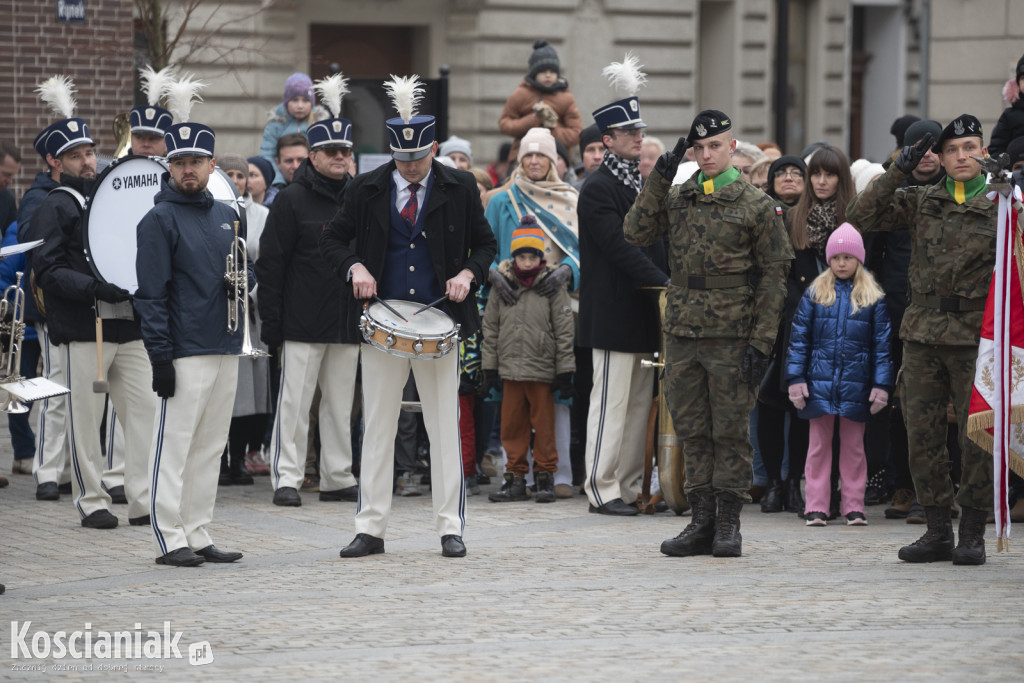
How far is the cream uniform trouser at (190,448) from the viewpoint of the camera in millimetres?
8578

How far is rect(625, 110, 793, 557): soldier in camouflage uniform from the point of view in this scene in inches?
342

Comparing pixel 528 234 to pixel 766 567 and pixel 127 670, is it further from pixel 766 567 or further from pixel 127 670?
pixel 127 670

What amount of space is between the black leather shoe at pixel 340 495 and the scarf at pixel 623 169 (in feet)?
9.22

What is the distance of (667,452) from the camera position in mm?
10180

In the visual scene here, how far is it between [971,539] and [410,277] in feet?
10.9

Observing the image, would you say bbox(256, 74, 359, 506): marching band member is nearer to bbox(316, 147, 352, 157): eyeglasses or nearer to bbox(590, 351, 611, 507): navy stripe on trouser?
bbox(316, 147, 352, 157): eyeglasses

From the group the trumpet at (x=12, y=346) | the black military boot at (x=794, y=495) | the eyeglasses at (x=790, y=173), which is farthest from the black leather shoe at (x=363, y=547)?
the eyeglasses at (x=790, y=173)

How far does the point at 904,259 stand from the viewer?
34.7ft

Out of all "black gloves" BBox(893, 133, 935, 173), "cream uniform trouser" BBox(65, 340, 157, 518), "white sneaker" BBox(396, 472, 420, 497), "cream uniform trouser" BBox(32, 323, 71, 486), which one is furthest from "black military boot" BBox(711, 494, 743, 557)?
"cream uniform trouser" BBox(32, 323, 71, 486)

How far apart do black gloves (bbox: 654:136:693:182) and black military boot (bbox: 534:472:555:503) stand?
9.63 feet

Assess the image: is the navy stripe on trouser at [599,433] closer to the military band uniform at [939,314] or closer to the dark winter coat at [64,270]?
the military band uniform at [939,314]

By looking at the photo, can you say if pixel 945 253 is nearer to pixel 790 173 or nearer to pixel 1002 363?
pixel 1002 363

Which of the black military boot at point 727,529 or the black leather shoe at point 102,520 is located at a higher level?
the black military boot at point 727,529

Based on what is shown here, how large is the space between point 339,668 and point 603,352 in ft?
14.7
